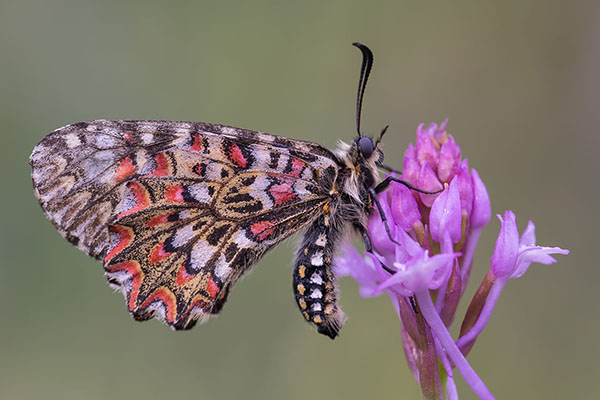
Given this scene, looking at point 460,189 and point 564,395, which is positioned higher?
point 460,189

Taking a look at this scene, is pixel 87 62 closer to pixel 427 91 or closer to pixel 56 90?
pixel 56 90

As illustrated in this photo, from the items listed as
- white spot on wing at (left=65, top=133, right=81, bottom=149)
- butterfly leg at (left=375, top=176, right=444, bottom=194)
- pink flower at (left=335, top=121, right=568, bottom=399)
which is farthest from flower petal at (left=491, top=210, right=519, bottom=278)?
white spot on wing at (left=65, top=133, right=81, bottom=149)

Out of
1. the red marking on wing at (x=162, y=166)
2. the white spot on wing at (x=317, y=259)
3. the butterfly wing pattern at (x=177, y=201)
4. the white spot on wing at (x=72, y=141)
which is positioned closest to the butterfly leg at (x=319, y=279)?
the white spot on wing at (x=317, y=259)

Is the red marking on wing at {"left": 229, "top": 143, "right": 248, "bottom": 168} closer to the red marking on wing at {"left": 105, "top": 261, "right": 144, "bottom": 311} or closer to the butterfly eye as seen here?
the butterfly eye

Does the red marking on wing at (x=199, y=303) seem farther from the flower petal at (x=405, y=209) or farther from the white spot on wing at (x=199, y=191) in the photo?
the flower petal at (x=405, y=209)

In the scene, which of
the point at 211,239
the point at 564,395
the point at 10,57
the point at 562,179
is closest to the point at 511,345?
the point at 564,395

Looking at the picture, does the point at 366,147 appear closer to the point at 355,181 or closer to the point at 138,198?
the point at 355,181

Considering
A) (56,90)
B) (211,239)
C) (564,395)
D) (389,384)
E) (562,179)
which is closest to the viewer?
(211,239)
